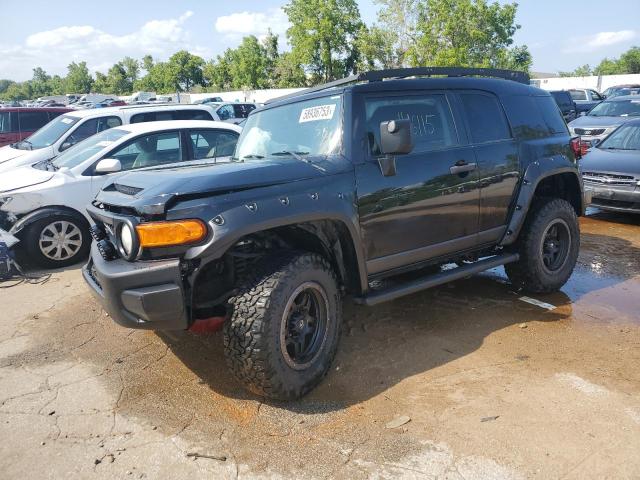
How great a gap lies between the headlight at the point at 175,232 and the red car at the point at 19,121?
11.9 meters

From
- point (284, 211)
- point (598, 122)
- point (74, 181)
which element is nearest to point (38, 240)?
point (74, 181)

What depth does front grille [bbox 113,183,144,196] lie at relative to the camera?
10.1ft

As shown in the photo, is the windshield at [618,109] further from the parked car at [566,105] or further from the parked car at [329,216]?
the parked car at [329,216]

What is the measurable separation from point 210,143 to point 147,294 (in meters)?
4.67

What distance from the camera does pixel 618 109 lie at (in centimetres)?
1365

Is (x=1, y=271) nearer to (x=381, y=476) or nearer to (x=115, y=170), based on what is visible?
(x=115, y=170)

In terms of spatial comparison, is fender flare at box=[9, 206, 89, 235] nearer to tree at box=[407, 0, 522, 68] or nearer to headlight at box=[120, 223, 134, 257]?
headlight at box=[120, 223, 134, 257]

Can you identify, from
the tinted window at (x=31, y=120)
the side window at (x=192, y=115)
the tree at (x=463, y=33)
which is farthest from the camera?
the tree at (x=463, y=33)

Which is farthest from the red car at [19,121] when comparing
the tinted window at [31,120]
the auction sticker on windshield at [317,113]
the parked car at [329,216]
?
the auction sticker on windshield at [317,113]

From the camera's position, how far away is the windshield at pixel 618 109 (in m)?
13.3

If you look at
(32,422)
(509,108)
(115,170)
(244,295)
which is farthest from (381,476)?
(115,170)

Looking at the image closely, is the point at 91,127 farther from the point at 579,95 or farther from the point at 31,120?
the point at 579,95

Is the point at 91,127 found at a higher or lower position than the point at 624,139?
higher

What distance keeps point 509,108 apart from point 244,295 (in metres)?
3.09
